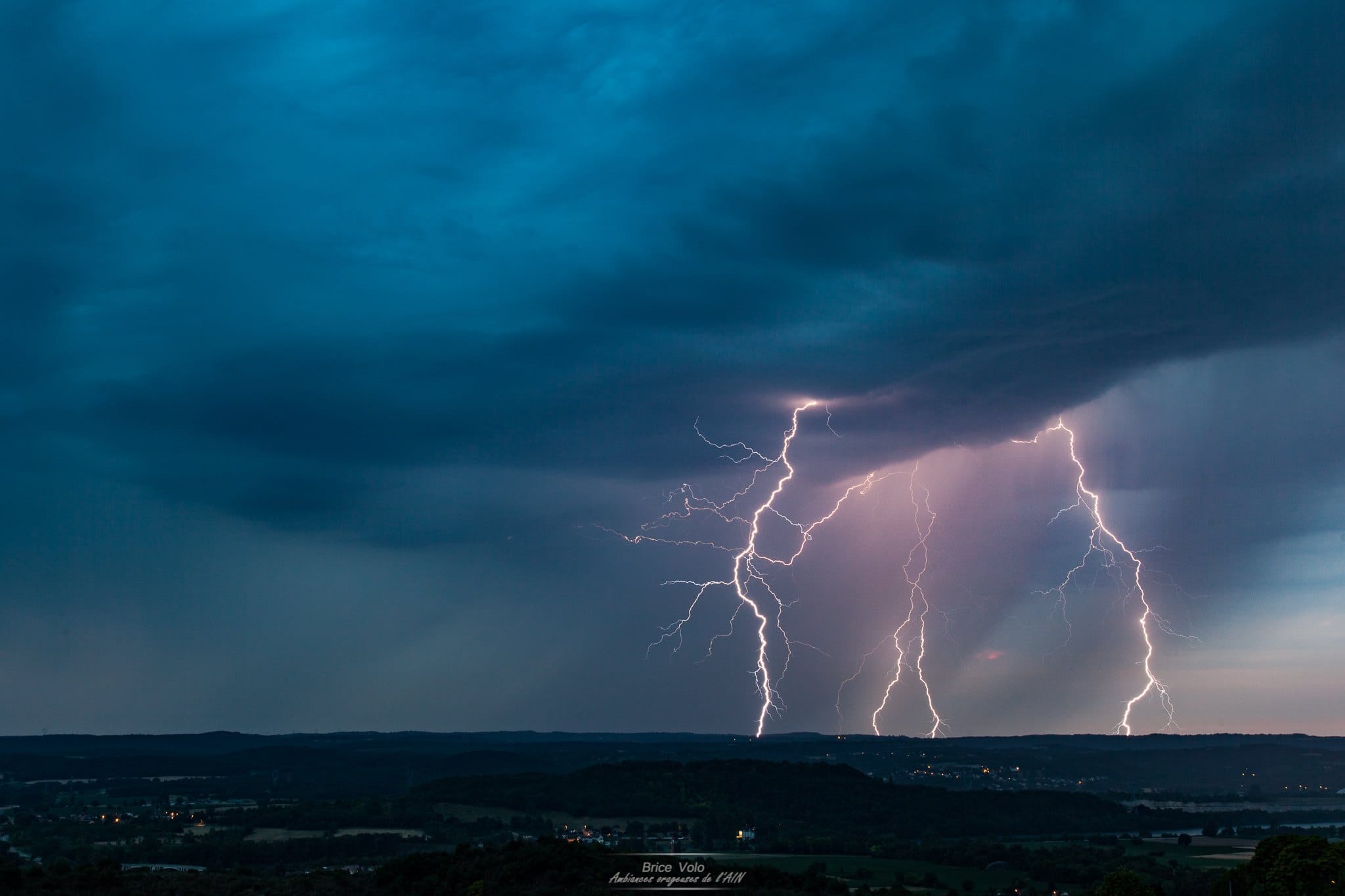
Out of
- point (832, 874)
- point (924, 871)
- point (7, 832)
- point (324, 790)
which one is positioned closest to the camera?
point (832, 874)

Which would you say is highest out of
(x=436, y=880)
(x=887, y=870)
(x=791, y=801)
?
(x=436, y=880)

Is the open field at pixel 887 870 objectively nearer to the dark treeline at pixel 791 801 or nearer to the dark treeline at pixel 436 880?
the dark treeline at pixel 791 801

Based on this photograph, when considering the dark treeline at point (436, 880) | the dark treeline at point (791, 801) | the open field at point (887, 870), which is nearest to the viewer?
the dark treeline at point (436, 880)

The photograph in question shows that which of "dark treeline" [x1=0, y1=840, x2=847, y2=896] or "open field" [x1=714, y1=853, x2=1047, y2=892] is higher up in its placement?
"dark treeline" [x1=0, y1=840, x2=847, y2=896]

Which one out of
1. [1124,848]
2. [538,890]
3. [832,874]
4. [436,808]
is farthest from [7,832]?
[1124,848]

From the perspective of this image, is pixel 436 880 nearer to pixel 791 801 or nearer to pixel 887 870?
pixel 887 870

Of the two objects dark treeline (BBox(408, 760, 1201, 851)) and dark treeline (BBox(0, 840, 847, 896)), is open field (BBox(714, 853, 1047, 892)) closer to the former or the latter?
dark treeline (BBox(408, 760, 1201, 851))

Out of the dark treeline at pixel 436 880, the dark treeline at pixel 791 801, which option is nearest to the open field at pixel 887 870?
the dark treeline at pixel 791 801

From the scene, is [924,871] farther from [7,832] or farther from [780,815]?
[7,832]

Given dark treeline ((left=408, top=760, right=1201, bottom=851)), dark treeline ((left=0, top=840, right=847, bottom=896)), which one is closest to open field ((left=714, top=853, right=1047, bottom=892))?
dark treeline ((left=408, top=760, right=1201, bottom=851))

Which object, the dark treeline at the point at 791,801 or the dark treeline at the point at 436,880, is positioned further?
the dark treeline at the point at 791,801

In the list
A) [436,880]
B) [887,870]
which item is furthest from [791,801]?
[436,880]
